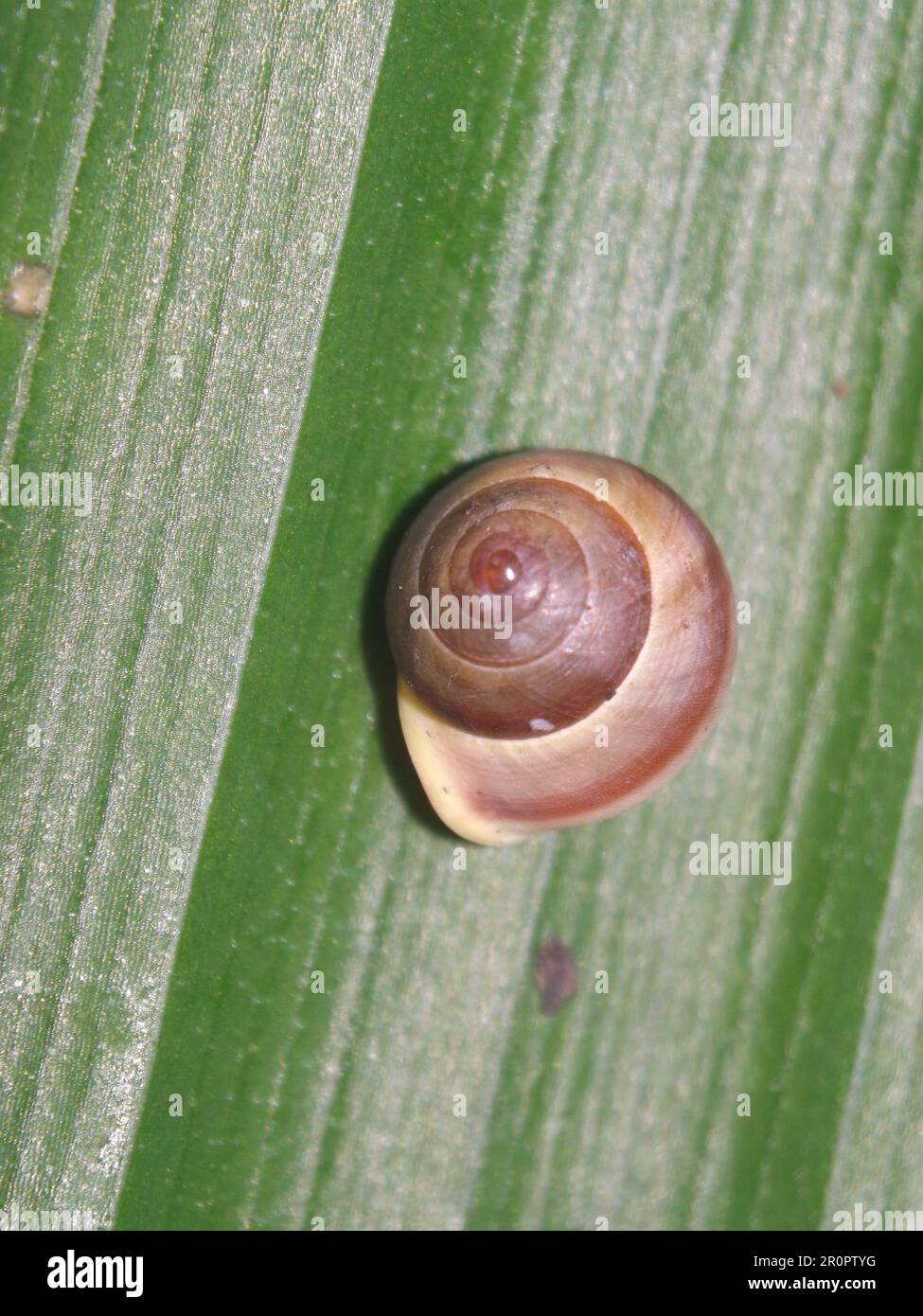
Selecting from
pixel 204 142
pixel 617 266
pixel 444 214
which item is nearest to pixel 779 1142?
pixel 617 266

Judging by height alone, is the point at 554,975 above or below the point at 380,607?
below

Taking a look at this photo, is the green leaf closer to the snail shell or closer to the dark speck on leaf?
the dark speck on leaf

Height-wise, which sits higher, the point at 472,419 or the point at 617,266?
the point at 617,266

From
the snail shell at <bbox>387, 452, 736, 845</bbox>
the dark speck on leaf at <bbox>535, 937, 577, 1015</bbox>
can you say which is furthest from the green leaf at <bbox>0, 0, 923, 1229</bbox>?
the snail shell at <bbox>387, 452, 736, 845</bbox>

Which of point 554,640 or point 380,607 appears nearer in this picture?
point 554,640

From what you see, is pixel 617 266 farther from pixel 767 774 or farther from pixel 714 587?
pixel 767 774

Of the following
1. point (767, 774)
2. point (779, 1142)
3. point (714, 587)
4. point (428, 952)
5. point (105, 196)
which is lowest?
point (779, 1142)

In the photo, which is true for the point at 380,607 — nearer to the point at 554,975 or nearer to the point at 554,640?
the point at 554,640

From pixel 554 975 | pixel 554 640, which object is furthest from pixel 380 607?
pixel 554 975
